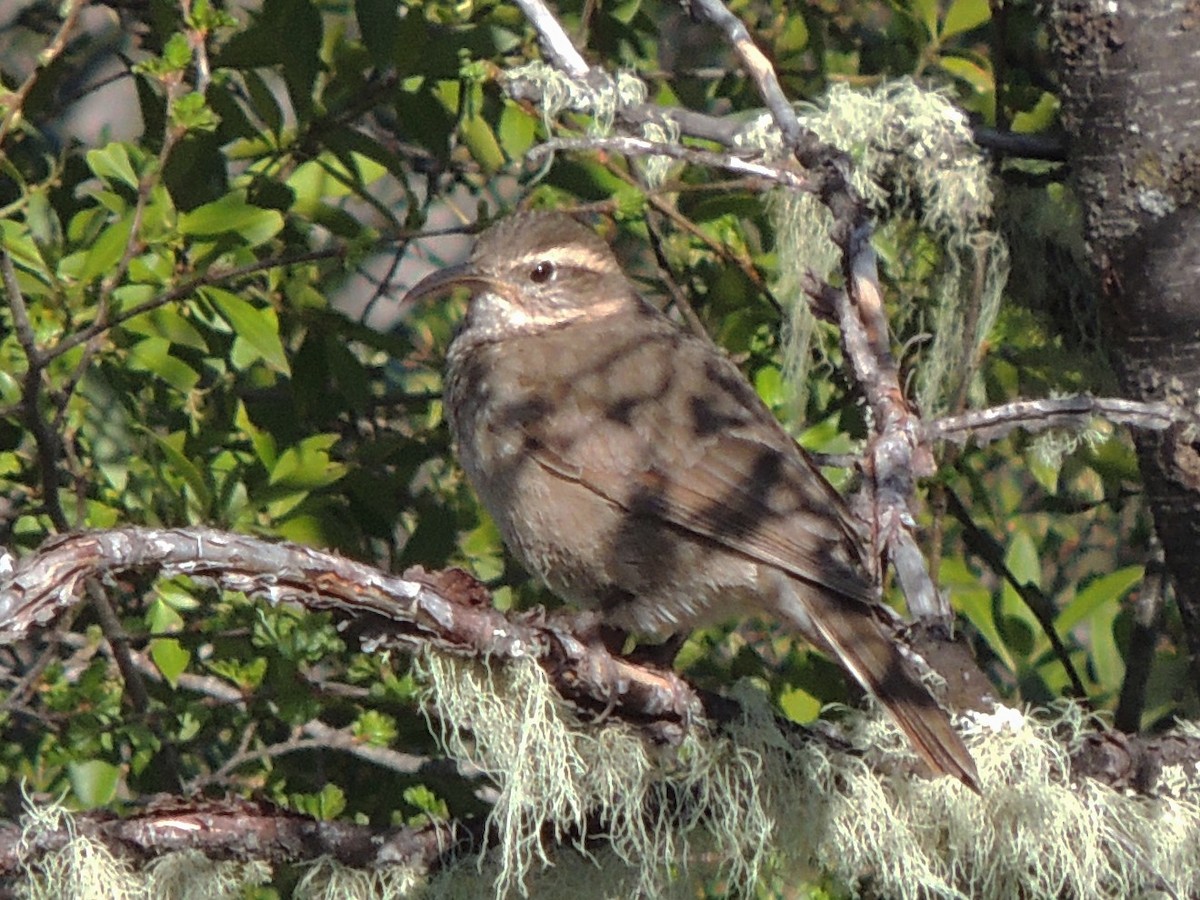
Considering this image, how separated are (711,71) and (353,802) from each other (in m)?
2.35

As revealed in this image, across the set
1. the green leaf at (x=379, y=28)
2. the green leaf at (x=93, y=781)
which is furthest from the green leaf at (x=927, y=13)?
the green leaf at (x=93, y=781)

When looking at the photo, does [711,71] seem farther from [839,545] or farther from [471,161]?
[839,545]

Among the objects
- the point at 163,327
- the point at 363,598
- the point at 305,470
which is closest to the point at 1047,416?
the point at 363,598

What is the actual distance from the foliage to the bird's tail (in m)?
0.51

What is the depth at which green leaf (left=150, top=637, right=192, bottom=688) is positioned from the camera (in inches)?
169

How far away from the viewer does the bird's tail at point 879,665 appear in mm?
3516

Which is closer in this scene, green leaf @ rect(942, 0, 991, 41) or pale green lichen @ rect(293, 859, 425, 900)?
pale green lichen @ rect(293, 859, 425, 900)

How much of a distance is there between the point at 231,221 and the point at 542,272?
4.01 feet

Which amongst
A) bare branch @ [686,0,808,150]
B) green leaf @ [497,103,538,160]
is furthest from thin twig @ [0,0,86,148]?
bare branch @ [686,0,808,150]

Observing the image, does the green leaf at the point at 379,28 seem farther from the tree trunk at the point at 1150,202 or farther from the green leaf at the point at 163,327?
the tree trunk at the point at 1150,202

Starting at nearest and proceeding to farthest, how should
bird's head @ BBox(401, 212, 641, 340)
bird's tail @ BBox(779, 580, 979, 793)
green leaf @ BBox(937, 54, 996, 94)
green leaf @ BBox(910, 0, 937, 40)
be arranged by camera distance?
bird's tail @ BBox(779, 580, 979, 793), bird's head @ BBox(401, 212, 641, 340), green leaf @ BBox(910, 0, 937, 40), green leaf @ BBox(937, 54, 996, 94)

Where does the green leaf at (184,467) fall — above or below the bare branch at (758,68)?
below

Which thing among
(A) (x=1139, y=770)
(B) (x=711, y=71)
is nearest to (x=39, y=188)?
(B) (x=711, y=71)

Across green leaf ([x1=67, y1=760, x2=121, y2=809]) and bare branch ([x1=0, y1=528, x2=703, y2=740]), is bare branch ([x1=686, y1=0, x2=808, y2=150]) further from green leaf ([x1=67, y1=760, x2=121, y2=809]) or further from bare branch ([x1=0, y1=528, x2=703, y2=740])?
green leaf ([x1=67, y1=760, x2=121, y2=809])
